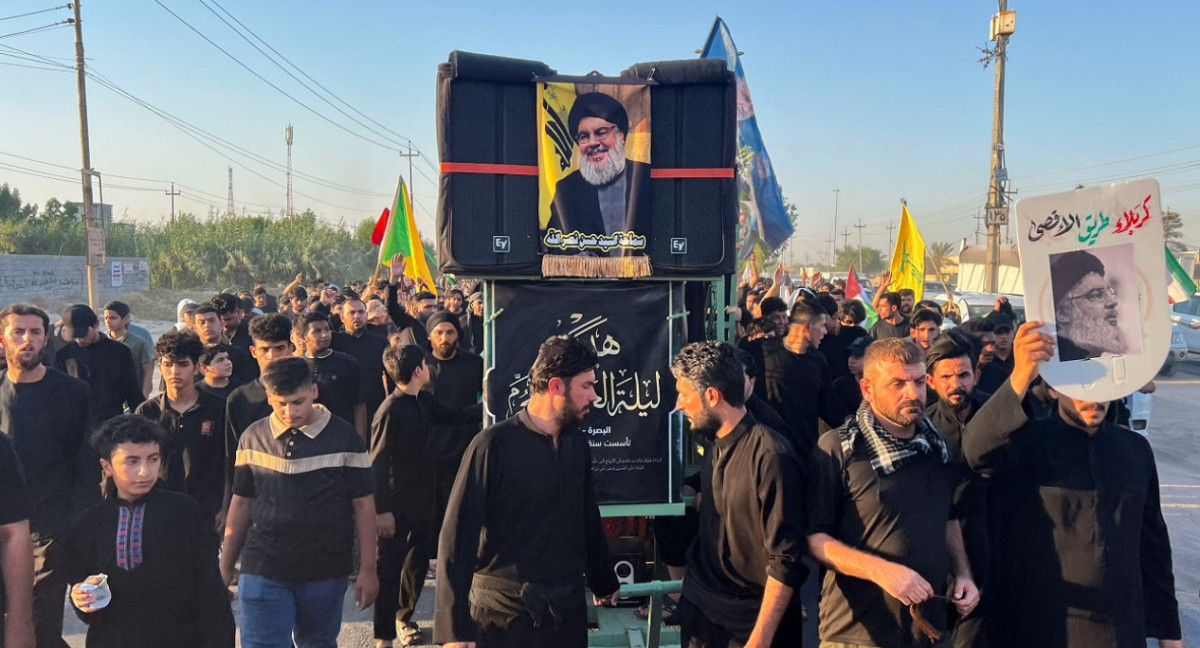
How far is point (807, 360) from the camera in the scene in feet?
18.4

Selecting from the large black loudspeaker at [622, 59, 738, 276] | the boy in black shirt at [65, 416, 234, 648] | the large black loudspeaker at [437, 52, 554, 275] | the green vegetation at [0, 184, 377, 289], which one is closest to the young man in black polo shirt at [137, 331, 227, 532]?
the boy in black shirt at [65, 416, 234, 648]

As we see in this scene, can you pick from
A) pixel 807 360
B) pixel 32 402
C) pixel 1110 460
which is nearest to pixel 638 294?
pixel 807 360

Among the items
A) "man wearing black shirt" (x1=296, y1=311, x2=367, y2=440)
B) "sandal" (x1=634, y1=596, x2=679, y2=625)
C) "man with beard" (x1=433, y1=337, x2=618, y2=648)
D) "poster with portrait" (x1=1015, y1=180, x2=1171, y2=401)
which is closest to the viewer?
"poster with portrait" (x1=1015, y1=180, x2=1171, y2=401)

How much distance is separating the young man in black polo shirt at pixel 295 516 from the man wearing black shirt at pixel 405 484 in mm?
885

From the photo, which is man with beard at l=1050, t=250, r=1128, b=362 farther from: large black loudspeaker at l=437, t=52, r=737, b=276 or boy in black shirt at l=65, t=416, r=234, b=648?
boy in black shirt at l=65, t=416, r=234, b=648

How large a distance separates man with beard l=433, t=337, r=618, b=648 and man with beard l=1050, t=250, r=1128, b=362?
1.65 m

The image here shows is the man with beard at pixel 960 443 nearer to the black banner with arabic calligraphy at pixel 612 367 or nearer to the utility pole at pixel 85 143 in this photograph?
the black banner with arabic calligraphy at pixel 612 367

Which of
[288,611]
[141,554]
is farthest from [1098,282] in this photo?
[141,554]

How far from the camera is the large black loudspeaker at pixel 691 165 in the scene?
4.39m

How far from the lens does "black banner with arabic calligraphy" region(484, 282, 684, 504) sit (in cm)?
445

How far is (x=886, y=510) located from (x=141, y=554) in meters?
2.80

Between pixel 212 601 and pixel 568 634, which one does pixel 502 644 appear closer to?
pixel 568 634

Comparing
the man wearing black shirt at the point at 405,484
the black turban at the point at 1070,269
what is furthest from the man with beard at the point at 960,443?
the man wearing black shirt at the point at 405,484

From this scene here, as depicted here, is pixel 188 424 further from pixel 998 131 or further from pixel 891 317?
pixel 998 131
